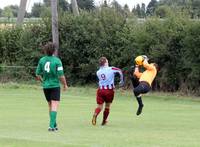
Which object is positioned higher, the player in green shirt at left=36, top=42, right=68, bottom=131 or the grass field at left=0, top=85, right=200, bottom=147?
the player in green shirt at left=36, top=42, right=68, bottom=131

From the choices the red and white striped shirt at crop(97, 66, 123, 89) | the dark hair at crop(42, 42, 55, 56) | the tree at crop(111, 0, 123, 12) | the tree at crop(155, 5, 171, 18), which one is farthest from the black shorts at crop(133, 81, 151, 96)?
the tree at crop(111, 0, 123, 12)

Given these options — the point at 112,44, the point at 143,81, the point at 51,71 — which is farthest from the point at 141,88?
the point at 112,44

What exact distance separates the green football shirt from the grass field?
121 cm

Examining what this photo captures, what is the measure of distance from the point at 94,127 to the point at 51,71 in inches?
102

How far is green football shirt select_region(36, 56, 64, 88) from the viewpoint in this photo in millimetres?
16047

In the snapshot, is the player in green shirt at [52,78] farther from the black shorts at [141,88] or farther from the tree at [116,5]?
the tree at [116,5]

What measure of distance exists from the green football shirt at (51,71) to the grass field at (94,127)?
121 cm

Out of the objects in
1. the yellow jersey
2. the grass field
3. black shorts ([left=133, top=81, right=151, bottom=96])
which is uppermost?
the yellow jersey

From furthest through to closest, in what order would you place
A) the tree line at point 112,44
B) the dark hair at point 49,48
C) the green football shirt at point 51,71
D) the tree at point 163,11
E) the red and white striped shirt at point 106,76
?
1. the tree at point 163,11
2. the tree line at point 112,44
3. the red and white striped shirt at point 106,76
4. the green football shirt at point 51,71
5. the dark hair at point 49,48

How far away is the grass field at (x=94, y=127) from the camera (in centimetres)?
1343

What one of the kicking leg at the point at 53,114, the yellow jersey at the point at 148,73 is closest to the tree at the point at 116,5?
the yellow jersey at the point at 148,73

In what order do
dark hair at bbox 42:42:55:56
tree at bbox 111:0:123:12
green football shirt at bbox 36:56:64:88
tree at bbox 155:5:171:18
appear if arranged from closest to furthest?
1. dark hair at bbox 42:42:55:56
2. green football shirt at bbox 36:56:64:88
3. tree at bbox 155:5:171:18
4. tree at bbox 111:0:123:12

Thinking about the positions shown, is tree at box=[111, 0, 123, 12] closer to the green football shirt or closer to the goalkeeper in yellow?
the goalkeeper in yellow

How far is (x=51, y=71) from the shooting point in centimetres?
1606
